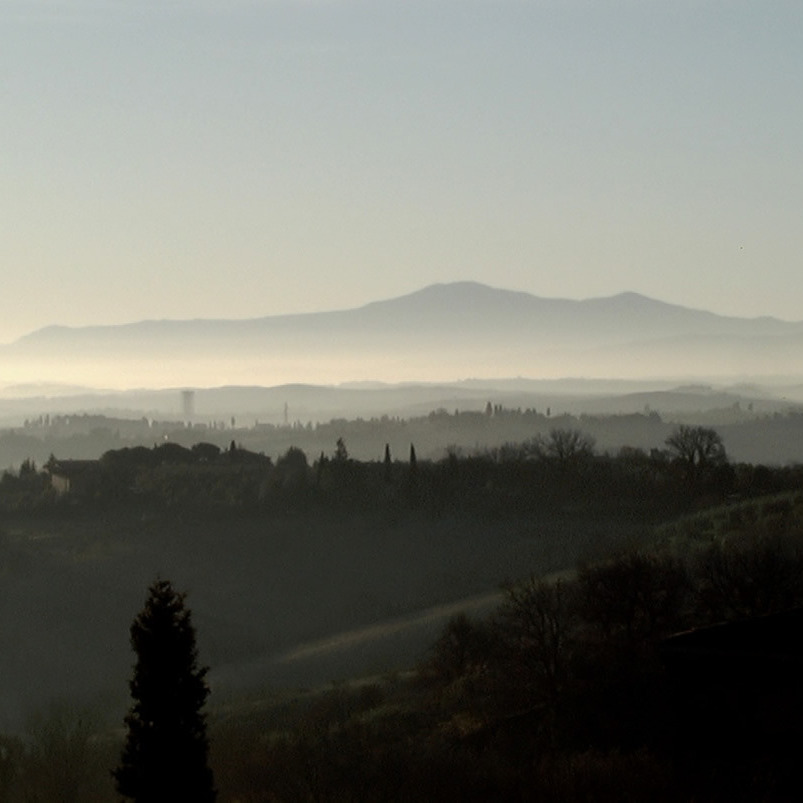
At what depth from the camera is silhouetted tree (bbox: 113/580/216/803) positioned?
37.1 m

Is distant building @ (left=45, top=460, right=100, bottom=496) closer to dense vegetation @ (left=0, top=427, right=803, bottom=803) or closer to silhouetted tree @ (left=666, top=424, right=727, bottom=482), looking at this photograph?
dense vegetation @ (left=0, top=427, right=803, bottom=803)

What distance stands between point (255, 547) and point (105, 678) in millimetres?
39908

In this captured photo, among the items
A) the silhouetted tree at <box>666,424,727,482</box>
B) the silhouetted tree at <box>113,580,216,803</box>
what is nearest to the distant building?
the silhouetted tree at <box>666,424,727,482</box>

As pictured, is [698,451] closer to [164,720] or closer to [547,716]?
[547,716]

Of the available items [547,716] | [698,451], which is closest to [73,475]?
[698,451]

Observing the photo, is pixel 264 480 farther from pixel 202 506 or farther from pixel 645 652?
pixel 645 652

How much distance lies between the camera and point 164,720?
123 feet

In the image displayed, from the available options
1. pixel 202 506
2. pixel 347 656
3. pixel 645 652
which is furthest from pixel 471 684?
pixel 202 506

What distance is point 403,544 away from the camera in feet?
428

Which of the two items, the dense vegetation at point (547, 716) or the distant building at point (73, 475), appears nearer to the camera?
the dense vegetation at point (547, 716)

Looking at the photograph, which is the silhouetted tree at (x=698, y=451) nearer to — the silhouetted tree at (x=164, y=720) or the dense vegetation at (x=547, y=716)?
the dense vegetation at (x=547, y=716)

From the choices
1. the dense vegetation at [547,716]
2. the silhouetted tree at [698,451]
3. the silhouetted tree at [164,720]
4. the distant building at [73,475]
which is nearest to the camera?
the silhouetted tree at [164,720]

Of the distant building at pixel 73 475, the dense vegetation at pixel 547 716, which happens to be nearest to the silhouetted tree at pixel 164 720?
the dense vegetation at pixel 547 716

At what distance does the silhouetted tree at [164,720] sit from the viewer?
37125mm
